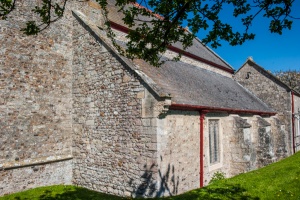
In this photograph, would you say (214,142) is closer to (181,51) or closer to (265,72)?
(181,51)

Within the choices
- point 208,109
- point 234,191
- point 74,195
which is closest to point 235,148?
point 208,109

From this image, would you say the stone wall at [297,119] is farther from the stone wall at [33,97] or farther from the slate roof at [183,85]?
the stone wall at [33,97]

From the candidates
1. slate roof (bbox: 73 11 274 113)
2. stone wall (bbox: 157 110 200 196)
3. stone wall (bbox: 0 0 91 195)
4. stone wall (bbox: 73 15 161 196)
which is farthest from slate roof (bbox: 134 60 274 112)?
stone wall (bbox: 0 0 91 195)

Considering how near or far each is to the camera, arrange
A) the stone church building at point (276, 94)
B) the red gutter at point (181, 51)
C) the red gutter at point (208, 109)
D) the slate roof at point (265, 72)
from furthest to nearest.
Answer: the slate roof at point (265, 72)
the stone church building at point (276, 94)
the red gutter at point (181, 51)
the red gutter at point (208, 109)

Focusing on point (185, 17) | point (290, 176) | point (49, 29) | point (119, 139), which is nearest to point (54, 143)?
point (119, 139)

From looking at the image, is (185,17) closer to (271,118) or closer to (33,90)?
(33,90)

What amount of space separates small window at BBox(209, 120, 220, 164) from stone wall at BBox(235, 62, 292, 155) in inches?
384

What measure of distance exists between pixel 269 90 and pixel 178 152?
13.9 m

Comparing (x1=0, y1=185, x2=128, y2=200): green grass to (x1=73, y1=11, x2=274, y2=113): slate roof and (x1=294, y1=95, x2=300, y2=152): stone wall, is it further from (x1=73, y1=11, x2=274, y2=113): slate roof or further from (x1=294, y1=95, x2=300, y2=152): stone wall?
(x1=294, y1=95, x2=300, y2=152): stone wall

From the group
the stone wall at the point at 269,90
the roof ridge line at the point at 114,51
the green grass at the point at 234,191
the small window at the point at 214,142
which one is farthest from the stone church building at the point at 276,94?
the roof ridge line at the point at 114,51

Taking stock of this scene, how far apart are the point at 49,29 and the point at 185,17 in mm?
6556

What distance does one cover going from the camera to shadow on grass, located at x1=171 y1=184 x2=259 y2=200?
7.59m

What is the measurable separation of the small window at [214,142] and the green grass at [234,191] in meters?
2.20

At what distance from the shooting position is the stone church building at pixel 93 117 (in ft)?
28.5
